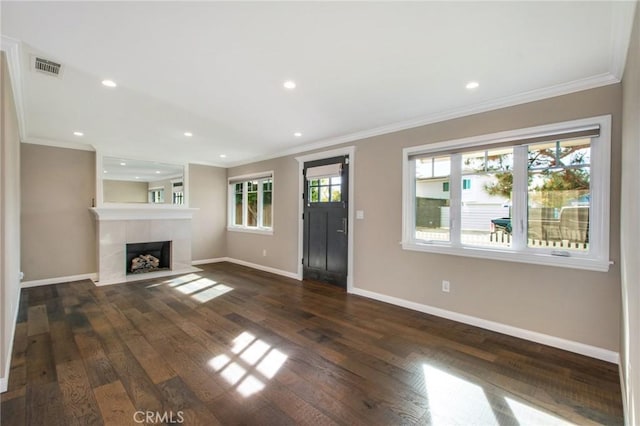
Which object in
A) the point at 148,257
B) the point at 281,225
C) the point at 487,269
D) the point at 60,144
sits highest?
the point at 60,144

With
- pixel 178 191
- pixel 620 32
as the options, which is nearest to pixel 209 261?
pixel 178 191

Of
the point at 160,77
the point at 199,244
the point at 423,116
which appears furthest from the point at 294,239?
the point at 160,77

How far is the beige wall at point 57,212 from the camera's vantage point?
453 cm

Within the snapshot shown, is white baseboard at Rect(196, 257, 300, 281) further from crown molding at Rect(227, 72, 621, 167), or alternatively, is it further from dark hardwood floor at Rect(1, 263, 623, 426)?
crown molding at Rect(227, 72, 621, 167)

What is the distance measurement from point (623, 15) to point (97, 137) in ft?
19.9

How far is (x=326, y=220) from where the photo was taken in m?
4.73

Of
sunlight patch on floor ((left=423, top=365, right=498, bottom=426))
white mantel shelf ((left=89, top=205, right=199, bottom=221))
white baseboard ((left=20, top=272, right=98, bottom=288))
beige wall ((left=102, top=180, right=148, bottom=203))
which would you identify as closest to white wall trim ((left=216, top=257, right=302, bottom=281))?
white mantel shelf ((left=89, top=205, right=199, bottom=221))

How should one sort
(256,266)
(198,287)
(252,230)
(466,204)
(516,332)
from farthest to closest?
(252,230) → (256,266) → (198,287) → (466,204) → (516,332)

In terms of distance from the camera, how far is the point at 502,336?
2.83 metres

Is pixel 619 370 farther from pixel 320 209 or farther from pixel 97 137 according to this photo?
pixel 97 137

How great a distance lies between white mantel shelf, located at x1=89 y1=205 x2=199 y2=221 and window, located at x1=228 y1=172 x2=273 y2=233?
107 cm

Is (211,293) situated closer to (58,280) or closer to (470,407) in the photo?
(58,280)

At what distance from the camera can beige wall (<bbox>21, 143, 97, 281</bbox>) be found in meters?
4.53

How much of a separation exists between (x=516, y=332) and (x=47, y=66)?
4.89 m
